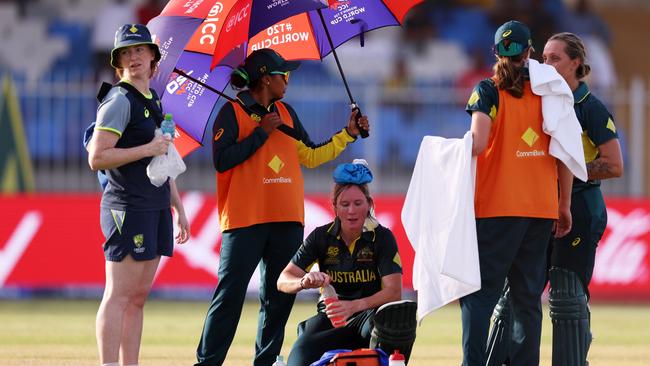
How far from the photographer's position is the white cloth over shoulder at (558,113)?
7.32 m

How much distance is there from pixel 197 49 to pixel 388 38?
15.5m

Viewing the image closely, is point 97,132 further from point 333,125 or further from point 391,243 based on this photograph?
point 333,125

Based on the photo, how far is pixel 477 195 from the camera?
7422mm

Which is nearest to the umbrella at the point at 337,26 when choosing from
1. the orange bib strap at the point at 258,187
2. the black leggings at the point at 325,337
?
the orange bib strap at the point at 258,187

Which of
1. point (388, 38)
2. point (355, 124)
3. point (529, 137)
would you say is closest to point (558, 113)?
point (529, 137)

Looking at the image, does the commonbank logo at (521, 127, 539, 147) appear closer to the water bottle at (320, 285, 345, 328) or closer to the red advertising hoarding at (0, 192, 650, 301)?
the water bottle at (320, 285, 345, 328)

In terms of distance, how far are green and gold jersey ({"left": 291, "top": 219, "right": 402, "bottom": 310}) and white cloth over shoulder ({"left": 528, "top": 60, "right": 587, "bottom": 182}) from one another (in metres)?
1.10

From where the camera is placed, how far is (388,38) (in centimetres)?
2372

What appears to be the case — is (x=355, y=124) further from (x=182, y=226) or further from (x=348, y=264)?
(x=182, y=226)

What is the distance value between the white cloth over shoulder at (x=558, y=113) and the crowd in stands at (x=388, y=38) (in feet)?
43.9

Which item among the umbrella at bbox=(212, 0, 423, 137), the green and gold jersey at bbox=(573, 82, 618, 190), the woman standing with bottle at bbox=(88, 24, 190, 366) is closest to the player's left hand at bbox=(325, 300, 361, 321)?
the woman standing with bottle at bbox=(88, 24, 190, 366)

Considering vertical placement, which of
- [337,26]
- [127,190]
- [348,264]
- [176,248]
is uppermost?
[337,26]

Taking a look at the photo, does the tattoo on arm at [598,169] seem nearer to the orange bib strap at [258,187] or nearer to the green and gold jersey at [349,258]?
the green and gold jersey at [349,258]

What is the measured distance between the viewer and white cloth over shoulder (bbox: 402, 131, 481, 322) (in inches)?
285
